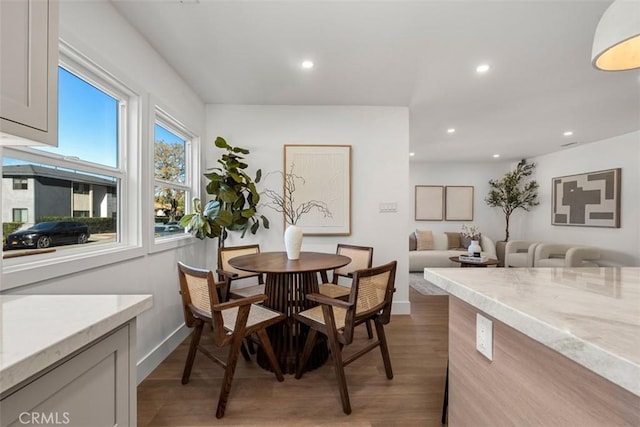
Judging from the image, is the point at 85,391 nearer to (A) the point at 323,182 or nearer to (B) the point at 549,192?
(A) the point at 323,182

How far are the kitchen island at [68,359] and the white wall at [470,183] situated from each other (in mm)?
6467

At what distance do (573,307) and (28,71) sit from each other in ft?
5.15

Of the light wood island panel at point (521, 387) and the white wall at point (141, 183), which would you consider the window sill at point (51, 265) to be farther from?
the light wood island panel at point (521, 387)

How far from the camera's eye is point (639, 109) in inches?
132

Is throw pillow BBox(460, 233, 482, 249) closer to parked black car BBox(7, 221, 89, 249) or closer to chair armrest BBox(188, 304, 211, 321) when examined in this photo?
chair armrest BBox(188, 304, 211, 321)

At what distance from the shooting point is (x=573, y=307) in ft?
1.97

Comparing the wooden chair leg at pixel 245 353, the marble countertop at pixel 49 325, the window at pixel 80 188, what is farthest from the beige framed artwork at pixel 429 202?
the marble countertop at pixel 49 325

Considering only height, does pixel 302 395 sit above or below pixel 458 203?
below

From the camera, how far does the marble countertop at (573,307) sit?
0.42 meters

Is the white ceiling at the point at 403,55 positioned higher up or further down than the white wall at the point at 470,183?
higher up

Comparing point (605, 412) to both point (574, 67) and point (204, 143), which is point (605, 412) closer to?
point (574, 67)

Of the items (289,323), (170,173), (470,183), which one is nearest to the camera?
(289,323)

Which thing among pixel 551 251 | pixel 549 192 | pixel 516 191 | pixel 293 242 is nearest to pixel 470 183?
pixel 516 191

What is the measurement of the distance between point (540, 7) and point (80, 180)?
120 inches
